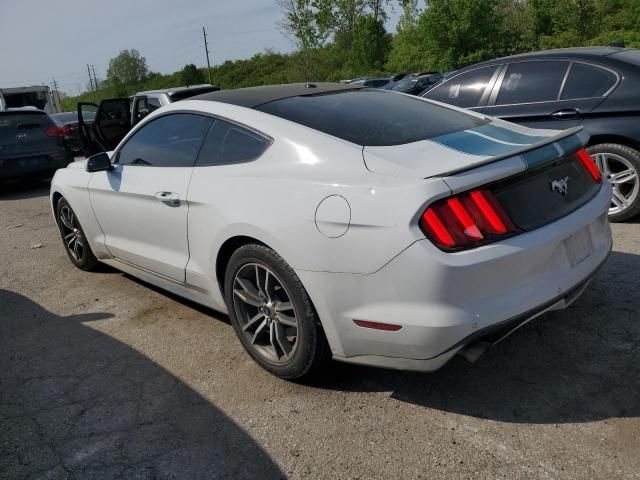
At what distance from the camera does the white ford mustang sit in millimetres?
2314

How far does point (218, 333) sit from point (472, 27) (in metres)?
34.6

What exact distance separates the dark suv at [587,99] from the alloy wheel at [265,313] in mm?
3508

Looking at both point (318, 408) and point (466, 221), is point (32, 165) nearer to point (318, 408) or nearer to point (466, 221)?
point (318, 408)

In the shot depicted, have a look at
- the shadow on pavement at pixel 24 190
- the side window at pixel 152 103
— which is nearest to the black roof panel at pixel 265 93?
the side window at pixel 152 103

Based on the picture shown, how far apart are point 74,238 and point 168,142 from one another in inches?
75.4

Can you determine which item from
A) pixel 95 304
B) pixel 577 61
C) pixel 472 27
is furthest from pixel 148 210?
pixel 472 27

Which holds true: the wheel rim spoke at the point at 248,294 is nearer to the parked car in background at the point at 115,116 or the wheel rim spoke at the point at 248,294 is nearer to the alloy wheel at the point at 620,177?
the alloy wheel at the point at 620,177

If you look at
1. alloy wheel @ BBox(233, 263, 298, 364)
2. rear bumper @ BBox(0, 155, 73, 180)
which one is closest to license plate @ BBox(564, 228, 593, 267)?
alloy wheel @ BBox(233, 263, 298, 364)

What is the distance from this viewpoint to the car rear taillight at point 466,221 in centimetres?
228

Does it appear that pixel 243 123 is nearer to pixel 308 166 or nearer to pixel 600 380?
pixel 308 166

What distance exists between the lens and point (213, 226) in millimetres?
3102

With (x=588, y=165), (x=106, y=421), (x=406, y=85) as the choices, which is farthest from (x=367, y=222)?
(x=406, y=85)

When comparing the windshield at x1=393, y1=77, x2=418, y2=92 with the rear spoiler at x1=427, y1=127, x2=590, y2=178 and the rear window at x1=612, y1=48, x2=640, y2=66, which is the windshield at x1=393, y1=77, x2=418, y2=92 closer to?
the rear window at x1=612, y1=48, x2=640, y2=66

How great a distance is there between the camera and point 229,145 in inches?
128
